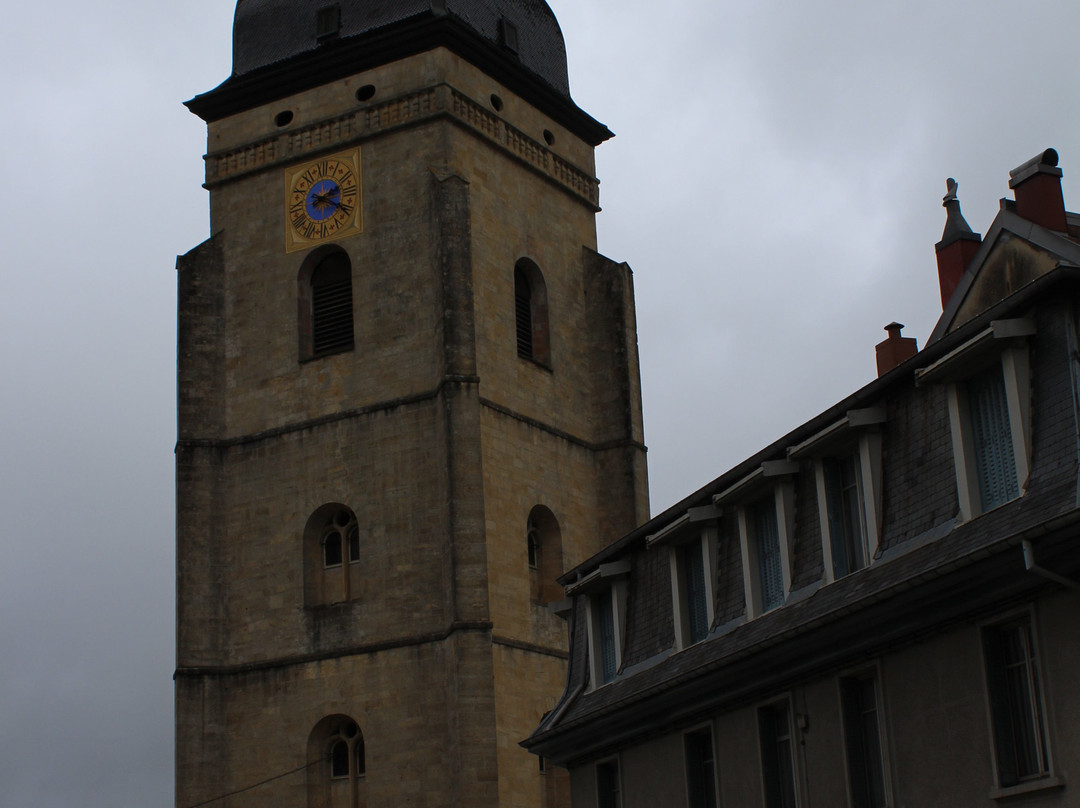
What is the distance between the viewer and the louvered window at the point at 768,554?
22594 millimetres

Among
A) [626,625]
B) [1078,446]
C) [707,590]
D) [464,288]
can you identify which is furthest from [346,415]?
[1078,446]

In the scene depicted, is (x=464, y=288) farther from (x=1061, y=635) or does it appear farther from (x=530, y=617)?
(x=1061, y=635)

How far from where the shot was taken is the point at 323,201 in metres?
44.8

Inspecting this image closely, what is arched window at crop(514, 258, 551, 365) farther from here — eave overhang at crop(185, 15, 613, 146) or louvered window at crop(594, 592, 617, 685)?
louvered window at crop(594, 592, 617, 685)

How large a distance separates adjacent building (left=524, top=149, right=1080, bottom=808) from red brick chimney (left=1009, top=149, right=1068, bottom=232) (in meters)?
0.67

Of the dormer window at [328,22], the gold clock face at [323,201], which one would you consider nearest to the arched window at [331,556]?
the gold clock face at [323,201]

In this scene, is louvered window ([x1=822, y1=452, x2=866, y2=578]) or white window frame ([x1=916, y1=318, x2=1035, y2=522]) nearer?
white window frame ([x1=916, y1=318, x2=1035, y2=522])

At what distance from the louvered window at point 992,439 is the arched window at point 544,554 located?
24.3 m

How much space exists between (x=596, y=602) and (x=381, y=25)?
20738 mm

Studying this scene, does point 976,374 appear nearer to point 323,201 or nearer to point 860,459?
point 860,459

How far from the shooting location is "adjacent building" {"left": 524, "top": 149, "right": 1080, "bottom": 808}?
17.1 meters

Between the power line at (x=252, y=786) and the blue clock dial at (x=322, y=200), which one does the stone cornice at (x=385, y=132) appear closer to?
the blue clock dial at (x=322, y=200)

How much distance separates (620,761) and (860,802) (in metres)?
5.90

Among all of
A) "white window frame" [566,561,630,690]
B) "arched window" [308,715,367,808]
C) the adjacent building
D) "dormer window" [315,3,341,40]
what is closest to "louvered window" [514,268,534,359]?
"dormer window" [315,3,341,40]
